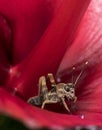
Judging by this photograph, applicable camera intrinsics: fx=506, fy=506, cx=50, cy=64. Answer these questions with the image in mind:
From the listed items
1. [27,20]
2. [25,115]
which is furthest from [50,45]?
[25,115]

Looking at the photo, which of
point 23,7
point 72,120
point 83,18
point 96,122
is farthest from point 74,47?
point 72,120

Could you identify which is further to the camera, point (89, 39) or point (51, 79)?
point (89, 39)

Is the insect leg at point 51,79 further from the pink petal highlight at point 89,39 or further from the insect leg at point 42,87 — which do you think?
the pink petal highlight at point 89,39

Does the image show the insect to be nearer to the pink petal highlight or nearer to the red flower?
the red flower

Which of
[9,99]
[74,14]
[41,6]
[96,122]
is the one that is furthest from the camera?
[41,6]

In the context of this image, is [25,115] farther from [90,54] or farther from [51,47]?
[90,54]

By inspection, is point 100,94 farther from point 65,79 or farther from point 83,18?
point 83,18

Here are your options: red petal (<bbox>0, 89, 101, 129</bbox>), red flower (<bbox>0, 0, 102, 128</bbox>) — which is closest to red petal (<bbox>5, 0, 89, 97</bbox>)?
red flower (<bbox>0, 0, 102, 128</bbox>)

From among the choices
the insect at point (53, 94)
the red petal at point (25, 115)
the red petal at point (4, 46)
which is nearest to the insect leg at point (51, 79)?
the insect at point (53, 94)
